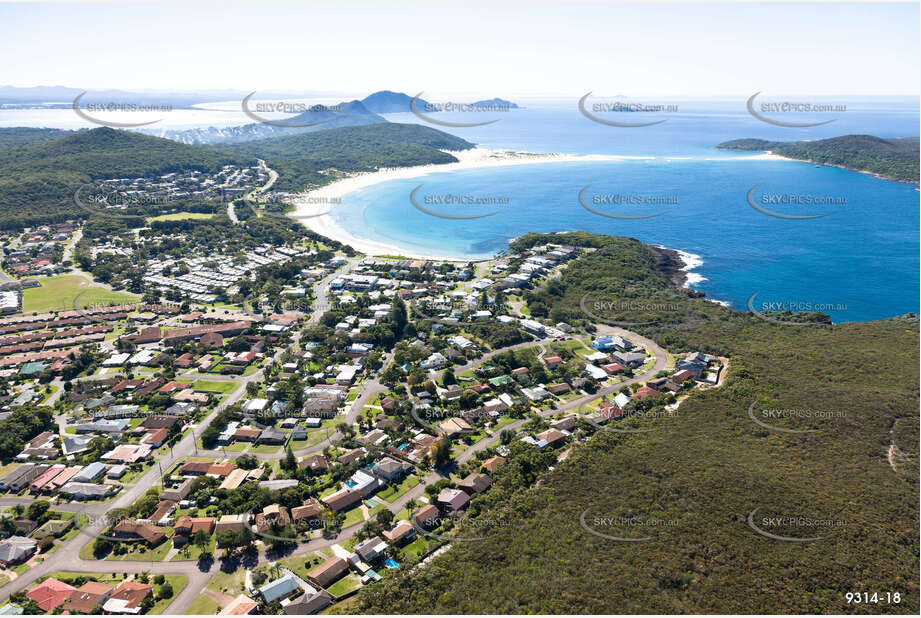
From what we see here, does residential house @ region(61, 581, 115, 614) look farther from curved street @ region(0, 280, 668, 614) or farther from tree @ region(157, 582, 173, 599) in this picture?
tree @ region(157, 582, 173, 599)

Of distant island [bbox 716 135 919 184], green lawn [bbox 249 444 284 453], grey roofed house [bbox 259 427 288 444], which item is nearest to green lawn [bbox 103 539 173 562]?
green lawn [bbox 249 444 284 453]

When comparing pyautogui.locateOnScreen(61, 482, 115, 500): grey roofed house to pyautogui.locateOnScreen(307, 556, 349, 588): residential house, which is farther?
pyautogui.locateOnScreen(61, 482, 115, 500): grey roofed house

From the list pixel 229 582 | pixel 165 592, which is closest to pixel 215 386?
pixel 165 592

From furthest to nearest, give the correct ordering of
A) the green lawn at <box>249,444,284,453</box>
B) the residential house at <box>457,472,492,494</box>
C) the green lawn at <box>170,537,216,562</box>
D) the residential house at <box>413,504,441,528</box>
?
the green lawn at <box>249,444,284,453</box> → the residential house at <box>457,472,492,494</box> → the residential house at <box>413,504,441,528</box> → the green lawn at <box>170,537,216,562</box>

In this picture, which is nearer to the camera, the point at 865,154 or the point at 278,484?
the point at 278,484

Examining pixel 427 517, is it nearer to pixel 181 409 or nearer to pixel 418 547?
pixel 418 547

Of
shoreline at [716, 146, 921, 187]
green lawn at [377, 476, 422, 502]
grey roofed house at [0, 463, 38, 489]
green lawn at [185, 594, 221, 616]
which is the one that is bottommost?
green lawn at [185, 594, 221, 616]

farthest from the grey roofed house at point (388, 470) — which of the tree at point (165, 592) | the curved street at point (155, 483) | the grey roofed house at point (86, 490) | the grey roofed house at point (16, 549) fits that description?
the grey roofed house at point (16, 549)
